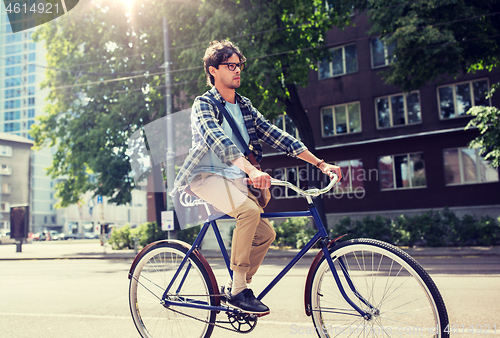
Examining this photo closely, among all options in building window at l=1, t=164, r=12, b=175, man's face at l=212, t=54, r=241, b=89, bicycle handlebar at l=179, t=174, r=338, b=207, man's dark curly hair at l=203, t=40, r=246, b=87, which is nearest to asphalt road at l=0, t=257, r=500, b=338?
bicycle handlebar at l=179, t=174, r=338, b=207

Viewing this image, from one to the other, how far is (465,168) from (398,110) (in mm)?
4591

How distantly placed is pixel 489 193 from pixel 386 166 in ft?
16.7

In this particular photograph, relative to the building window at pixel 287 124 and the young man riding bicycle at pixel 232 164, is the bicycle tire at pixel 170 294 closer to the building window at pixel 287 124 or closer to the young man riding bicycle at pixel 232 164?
the young man riding bicycle at pixel 232 164

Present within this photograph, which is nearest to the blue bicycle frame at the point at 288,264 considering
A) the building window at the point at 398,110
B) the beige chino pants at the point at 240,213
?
the beige chino pants at the point at 240,213

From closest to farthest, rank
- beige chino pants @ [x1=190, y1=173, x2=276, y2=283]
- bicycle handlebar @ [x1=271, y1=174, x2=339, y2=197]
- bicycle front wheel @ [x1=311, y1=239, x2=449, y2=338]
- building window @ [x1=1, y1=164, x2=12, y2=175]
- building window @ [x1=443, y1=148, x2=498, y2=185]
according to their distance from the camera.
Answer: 1. bicycle front wheel @ [x1=311, y1=239, x2=449, y2=338]
2. bicycle handlebar @ [x1=271, y1=174, x2=339, y2=197]
3. beige chino pants @ [x1=190, y1=173, x2=276, y2=283]
4. building window @ [x1=443, y1=148, x2=498, y2=185]
5. building window @ [x1=1, y1=164, x2=12, y2=175]

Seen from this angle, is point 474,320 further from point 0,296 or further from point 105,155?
point 105,155

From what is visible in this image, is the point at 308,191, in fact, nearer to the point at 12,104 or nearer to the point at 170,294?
the point at 170,294

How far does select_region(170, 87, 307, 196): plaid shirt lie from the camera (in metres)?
2.92

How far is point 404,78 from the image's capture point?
16.0m

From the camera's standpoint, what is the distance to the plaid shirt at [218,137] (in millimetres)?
2918

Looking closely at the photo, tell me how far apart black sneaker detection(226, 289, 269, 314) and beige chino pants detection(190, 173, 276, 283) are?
0.16 metres

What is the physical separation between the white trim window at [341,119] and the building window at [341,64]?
75.6 inches

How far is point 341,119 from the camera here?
84.1 ft

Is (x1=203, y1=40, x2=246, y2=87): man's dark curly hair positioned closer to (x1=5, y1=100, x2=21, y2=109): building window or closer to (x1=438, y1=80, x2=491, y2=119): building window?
(x1=438, y1=80, x2=491, y2=119): building window
